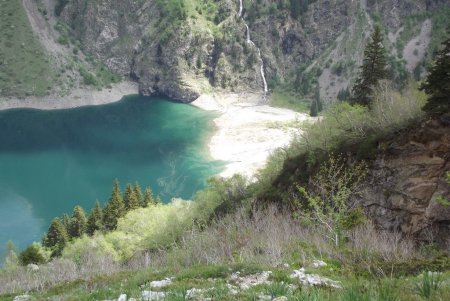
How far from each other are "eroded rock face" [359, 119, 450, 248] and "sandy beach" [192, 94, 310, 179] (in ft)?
210

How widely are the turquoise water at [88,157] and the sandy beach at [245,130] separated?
521 centimetres

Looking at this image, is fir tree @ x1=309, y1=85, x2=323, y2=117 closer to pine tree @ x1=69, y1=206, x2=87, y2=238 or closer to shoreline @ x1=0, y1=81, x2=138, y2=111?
shoreline @ x1=0, y1=81, x2=138, y2=111

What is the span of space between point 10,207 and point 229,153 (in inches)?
2404

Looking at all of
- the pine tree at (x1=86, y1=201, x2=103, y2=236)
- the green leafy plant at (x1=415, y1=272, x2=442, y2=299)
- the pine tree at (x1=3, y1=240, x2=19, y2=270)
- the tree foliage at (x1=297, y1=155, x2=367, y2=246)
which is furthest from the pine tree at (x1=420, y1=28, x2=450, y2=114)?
the pine tree at (x1=86, y1=201, x2=103, y2=236)

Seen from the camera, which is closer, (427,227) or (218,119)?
(427,227)

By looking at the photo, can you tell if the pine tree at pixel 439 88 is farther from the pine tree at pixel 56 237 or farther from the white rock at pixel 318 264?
the pine tree at pixel 56 237

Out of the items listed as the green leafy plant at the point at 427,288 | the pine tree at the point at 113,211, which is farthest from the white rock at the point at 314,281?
the pine tree at the point at 113,211

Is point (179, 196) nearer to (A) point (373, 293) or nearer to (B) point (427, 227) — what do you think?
(B) point (427, 227)

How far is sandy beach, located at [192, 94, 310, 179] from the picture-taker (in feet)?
398

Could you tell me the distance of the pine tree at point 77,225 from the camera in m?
76.4

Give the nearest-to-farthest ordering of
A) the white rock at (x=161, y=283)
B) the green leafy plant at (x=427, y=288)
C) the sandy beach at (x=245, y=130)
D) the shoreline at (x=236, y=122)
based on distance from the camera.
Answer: the green leafy plant at (x=427, y=288) → the white rock at (x=161, y=283) → the sandy beach at (x=245, y=130) → the shoreline at (x=236, y=122)

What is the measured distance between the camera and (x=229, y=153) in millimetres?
128750

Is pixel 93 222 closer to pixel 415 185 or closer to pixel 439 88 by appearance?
pixel 415 185

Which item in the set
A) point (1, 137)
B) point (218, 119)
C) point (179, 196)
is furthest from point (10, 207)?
point (218, 119)
